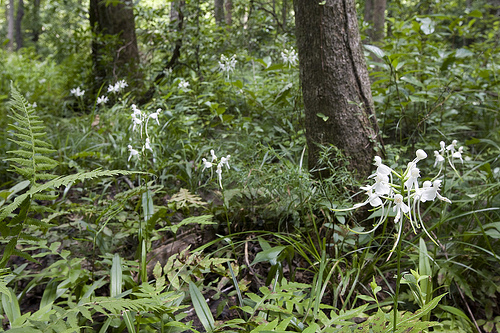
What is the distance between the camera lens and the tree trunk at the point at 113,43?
480 cm

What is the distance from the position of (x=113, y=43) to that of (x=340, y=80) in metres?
3.94

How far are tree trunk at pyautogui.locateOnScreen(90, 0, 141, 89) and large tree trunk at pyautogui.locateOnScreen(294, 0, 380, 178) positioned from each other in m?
3.32

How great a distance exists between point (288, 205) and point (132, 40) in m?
4.45

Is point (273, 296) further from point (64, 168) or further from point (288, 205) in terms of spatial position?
point (64, 168)

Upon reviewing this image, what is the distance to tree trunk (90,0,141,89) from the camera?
4801mm

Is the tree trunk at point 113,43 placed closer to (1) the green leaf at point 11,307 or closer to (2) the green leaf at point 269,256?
(1) the green leaf at point 11,307

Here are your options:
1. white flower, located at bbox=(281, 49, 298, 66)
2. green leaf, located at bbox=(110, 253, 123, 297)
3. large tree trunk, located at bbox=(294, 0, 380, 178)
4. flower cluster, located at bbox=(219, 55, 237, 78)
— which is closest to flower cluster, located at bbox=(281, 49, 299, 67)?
white flower, located at bbox=(281, 49, 298, 66)

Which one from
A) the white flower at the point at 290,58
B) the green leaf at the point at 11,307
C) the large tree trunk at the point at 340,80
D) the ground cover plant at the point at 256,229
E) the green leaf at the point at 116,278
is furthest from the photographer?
the white flower at the point at 290,58

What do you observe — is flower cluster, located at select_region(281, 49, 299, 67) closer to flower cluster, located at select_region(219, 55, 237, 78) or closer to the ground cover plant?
the ground cover plant

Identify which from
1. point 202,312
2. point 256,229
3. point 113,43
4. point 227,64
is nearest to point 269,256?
point 202,312

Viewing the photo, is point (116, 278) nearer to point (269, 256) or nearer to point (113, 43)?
point (269, 256)

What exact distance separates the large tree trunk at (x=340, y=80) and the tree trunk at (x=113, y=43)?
131 inches

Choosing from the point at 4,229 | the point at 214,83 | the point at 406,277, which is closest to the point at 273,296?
the point at 406,277

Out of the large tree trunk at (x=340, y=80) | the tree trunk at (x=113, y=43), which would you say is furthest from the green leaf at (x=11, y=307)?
the tree trunk at (x=113, y=43)
